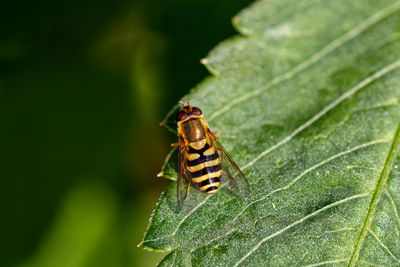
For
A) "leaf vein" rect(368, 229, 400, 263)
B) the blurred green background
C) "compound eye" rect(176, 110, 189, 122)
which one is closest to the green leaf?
"leaf vein" rect(368, 229, 400, 263)

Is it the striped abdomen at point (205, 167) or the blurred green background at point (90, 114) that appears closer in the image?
the striped abdomen at point (205, 167)

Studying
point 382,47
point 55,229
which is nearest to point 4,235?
point 55,229

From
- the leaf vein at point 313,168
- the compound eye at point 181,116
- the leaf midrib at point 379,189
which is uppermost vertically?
the compound eye at point 181,116

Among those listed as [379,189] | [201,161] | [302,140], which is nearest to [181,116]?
[201,161]

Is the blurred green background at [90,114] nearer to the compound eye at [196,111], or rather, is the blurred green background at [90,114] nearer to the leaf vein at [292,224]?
the compound eye at [196,111]

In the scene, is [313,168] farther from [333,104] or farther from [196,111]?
[196,111]

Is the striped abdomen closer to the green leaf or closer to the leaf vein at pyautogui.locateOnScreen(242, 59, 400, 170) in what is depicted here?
the green leaf

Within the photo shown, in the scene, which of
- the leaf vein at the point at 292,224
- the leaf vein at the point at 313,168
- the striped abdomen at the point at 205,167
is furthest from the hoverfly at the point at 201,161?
the leaf vein at the point at 292,224
